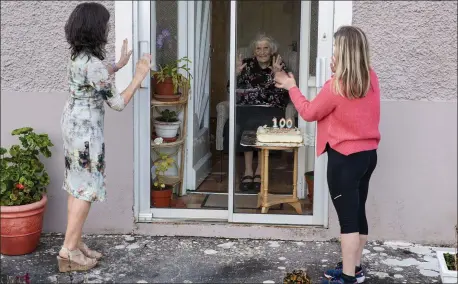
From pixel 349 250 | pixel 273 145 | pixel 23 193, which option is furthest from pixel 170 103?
pixel 349 250

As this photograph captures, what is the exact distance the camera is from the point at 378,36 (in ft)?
15.2

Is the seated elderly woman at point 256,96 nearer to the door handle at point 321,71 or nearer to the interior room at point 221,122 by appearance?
the interior room at point 221,122

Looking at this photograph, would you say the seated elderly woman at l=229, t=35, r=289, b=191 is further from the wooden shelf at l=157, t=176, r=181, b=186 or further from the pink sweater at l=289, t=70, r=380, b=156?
the pink sweater at l=289, t=70, r=380, b=156

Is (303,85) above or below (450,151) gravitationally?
above

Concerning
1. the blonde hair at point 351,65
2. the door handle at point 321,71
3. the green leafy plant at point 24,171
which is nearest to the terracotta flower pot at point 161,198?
the green leafy plant at point 24,171

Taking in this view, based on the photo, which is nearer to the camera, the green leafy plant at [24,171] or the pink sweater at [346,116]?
the pink sweater at [346,116]

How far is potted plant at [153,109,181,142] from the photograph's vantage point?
548 centimetres

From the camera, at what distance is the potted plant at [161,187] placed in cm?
524

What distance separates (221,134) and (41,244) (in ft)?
6.14

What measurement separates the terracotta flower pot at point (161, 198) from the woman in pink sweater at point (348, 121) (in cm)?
179

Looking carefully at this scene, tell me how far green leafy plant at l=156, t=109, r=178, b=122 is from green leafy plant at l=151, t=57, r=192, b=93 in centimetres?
21

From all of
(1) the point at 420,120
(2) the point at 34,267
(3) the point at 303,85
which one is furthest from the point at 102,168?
(1) the point at 420,120

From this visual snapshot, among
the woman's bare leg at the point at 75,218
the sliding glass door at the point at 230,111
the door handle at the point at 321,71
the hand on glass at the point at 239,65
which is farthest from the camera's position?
the hand on glass at the point at 239,65

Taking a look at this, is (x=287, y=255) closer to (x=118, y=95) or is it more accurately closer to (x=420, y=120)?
(x=420, y=120)
